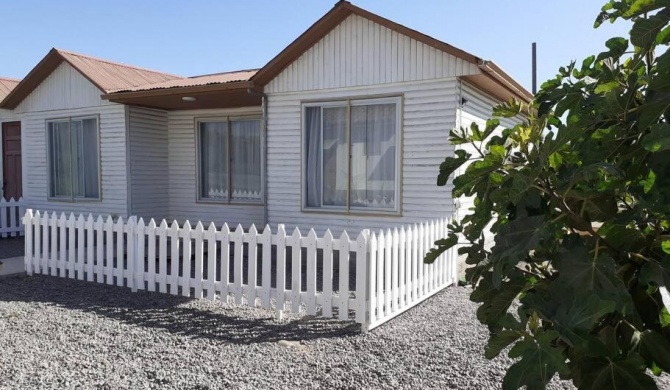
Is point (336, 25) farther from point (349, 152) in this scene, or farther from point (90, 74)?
Answer: point (90, 74)

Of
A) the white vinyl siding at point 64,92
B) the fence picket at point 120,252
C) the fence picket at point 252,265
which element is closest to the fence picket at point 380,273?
the fence picket at point 252,265

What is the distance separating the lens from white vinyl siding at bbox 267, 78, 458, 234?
7625 millimetres

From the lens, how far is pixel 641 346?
4.59ft

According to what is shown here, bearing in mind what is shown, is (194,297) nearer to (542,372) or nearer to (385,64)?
(385,64)

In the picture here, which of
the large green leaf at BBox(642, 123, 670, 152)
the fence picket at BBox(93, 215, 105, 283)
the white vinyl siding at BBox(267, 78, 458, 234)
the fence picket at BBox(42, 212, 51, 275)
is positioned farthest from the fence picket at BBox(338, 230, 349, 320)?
the fence picket at BBox(42, 212, 51, 275)

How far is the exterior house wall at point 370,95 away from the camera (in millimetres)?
7621

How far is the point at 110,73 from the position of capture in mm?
11469

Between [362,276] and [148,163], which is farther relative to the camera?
[148,163]

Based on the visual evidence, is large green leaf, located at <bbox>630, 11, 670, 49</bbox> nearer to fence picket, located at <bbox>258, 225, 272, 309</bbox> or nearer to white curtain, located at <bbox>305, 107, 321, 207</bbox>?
fence picket, located at <bbox>258, 225, 272, 309</bbox>

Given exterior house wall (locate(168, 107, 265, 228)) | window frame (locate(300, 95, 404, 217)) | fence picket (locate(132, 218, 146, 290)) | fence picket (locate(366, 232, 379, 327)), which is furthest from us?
exterior house wall (locate(168, 107, 265, 228))

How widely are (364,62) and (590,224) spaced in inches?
274

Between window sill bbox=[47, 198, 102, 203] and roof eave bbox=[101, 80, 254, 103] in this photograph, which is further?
window sill bbox=[47, 198, 102, 203]

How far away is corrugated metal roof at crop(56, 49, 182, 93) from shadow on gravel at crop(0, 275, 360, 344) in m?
4.97

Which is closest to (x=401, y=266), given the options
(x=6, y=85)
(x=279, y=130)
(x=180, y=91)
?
(x=279, y=130)
